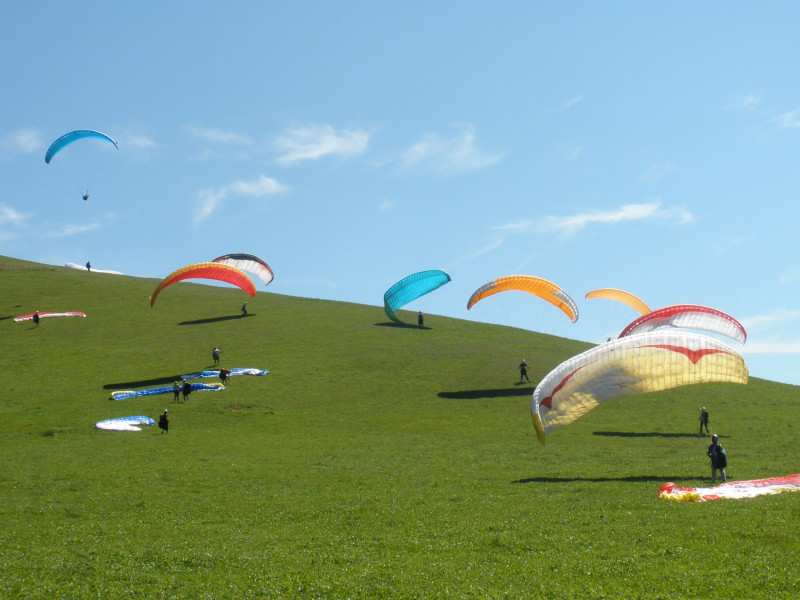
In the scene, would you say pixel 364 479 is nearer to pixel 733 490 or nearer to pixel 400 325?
pixel 733 490

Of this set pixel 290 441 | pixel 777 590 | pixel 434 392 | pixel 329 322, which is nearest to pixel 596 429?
pixel 434 392

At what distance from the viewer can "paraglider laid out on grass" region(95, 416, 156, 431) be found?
89.0 ft

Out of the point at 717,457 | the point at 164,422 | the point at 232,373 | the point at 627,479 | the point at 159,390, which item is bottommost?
the point at 627,479

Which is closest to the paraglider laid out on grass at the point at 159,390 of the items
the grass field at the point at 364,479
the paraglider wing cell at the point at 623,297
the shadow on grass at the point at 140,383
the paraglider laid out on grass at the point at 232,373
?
the grass field at the point at 364,479

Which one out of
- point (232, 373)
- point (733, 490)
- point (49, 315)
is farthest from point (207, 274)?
point (733, 490)

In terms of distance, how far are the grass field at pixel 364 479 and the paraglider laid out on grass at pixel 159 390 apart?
0.63 m

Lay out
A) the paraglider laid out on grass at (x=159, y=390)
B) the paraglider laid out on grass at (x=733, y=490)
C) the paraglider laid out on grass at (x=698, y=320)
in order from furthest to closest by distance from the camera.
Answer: the paraglider laid out on grass at (x=159, y=390)
the paraglider laid out on grass at (x=698, y=320)
the paraglider laid out on grass at (x=733, y=490)

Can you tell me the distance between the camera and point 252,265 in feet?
178

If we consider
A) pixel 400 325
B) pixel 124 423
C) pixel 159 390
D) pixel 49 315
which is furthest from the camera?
pixel 400 325

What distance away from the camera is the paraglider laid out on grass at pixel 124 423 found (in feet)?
89.0

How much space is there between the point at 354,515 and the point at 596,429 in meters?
15.4

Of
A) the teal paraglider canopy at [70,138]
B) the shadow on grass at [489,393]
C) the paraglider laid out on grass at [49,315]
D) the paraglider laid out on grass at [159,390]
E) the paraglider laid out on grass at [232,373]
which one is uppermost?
the teal paraglider canopy at [70,138]

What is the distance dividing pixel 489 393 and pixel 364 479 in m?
16.7

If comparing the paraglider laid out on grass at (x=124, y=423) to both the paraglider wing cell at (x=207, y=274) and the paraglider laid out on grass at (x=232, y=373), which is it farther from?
the paraglider wing cell at (x=207, y=274)
